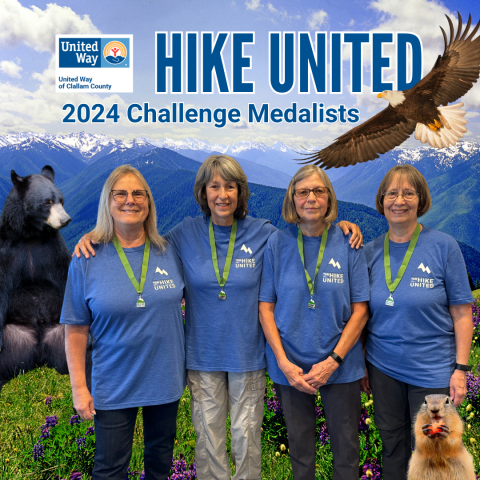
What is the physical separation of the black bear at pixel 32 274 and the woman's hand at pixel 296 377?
313cm

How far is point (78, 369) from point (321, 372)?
1.40 meters

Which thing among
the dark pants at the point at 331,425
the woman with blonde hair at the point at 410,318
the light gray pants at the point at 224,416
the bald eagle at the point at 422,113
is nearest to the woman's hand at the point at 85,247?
the light gray pants at the point at 224,416

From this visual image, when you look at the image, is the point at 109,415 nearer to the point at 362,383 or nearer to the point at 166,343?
the point at 166,343

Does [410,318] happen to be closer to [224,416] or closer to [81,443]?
[224,416]

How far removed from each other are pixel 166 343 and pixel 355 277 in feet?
3.97

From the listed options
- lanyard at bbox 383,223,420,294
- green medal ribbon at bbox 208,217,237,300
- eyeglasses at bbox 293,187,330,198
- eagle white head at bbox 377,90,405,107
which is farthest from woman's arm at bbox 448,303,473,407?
eagle white head at bbox 377,90,405,107

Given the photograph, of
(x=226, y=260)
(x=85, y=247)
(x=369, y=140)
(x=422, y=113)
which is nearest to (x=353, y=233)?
(x=226, y=260)

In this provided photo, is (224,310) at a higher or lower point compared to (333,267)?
lower

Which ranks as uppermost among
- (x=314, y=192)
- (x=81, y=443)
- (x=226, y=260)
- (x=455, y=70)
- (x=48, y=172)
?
(x=455, y=70)

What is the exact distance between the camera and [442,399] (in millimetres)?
2045

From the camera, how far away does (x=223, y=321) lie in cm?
248

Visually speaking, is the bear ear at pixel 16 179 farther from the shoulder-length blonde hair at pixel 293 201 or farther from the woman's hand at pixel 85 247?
the shoulder-length blonde hair at pixel 293 201

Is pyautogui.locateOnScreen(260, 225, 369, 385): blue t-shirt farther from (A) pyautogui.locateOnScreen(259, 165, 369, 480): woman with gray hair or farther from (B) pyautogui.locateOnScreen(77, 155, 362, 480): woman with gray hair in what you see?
(B) pyautogui.locateOnScreen(77, 155, 362, 480): woman with gray hair

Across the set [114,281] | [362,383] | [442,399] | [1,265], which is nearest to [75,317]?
[114,281]
